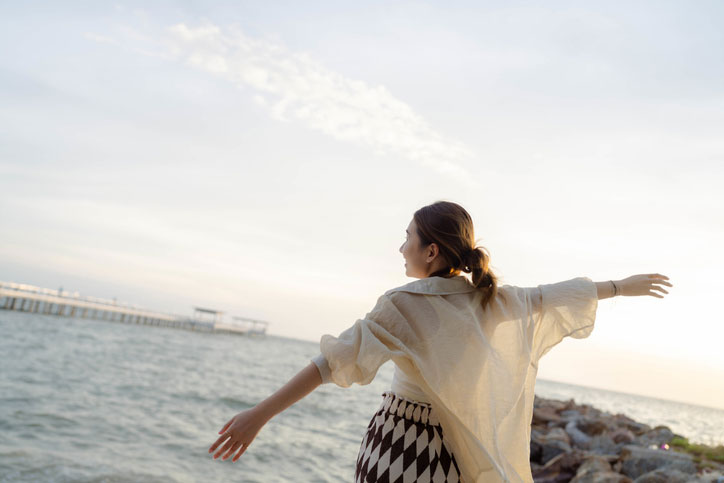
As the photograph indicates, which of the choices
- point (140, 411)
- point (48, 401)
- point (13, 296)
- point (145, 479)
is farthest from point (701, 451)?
point (13, 296)

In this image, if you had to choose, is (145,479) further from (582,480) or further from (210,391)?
(210,391)

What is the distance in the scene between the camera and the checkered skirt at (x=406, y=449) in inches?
71.2

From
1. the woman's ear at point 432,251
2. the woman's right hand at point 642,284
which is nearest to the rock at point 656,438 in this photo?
the woman's right hand at point 642,284

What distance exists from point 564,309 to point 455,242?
498 millimetres

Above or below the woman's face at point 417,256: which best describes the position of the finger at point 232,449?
below

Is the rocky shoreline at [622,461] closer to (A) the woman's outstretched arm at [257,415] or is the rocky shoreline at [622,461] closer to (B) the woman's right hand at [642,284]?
(B) the woman's right hand at [642,284]

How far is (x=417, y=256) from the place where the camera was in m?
2.04

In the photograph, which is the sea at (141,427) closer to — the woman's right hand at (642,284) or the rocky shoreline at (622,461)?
the rocky shoreline at (622,461)

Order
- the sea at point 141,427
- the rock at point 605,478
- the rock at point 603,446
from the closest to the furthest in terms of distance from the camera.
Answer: the rock at point 605,478 < the sea at point 141,427 < the rock at point 603,446

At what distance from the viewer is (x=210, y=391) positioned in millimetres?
14883

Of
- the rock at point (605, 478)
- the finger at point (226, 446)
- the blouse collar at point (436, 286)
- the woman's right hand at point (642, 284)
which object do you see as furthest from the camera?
the rock at point (605, 478)

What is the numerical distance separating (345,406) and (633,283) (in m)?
14.8

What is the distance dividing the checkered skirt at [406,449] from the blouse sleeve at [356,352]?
21cm

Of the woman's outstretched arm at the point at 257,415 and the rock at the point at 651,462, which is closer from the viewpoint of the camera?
the woman's outstretched arm at the point at 257,415
